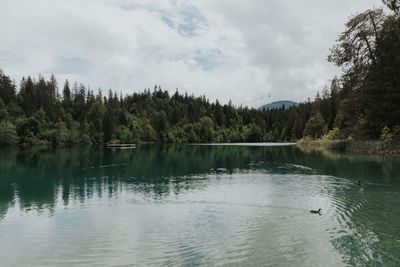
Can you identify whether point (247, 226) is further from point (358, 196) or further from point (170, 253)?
point (358, 196)

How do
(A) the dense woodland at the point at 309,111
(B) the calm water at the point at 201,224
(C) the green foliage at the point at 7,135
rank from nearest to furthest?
(B) the calm water at the point at 201,224 → (A) the dense woodland at the point at 309,111 → (C) the green foliage at the point at 7,135

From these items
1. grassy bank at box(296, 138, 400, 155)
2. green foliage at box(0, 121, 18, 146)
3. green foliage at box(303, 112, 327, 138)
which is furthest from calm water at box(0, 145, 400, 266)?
green foliage at box(0, 121, 18, 146)

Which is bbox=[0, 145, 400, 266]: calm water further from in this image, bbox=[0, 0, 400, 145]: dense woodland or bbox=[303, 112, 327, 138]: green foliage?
bbox=[303, 112, 327, 138]: green foliage

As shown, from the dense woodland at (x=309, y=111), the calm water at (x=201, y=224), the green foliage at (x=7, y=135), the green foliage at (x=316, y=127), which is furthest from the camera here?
the green foliage at (x=316, y=127)

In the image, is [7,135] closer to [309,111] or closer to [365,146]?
[365,146]

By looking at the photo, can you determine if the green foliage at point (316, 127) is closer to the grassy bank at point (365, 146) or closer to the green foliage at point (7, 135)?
the grassy bank at point (365, 146)

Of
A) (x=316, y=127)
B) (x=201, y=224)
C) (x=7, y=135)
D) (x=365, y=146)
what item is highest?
(x=316, y=127)

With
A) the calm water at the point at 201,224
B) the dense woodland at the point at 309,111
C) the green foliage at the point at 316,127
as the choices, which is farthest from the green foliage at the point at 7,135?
the green foliage at the point at 316,127

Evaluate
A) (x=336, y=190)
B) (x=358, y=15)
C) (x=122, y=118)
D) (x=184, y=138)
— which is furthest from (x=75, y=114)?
(x=336, y=190)

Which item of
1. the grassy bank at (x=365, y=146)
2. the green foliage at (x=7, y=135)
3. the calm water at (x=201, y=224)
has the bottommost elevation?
the calm water at (x=201, y=224)

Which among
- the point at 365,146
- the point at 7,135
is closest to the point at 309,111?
the point at 365,146

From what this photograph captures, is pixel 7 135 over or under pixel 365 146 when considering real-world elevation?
over

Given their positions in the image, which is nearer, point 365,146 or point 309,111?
point 365,146

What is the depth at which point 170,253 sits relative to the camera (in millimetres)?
11195
